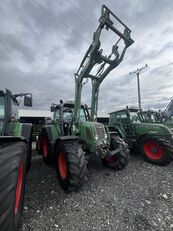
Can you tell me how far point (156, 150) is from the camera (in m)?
5.33

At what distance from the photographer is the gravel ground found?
2.25 m

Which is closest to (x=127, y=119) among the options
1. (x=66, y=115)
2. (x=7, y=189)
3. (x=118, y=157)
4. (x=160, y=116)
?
(x=118, y=157)

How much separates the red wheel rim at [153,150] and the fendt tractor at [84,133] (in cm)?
168

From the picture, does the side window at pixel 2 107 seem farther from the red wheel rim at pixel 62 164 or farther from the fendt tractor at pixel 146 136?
the fendt tractor at pixel 146 136

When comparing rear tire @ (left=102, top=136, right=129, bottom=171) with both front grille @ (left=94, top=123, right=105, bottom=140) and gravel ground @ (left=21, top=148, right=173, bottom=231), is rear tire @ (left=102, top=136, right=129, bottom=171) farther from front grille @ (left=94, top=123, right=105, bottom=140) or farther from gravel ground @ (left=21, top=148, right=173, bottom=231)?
front grille @ (left=94, top=123, right=105, bottom=140)

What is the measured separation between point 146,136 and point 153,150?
1.87 feet

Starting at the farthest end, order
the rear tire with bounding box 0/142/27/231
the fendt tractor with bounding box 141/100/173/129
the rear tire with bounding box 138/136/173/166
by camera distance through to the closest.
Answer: the fendt tractor with bounding box 141/100/173/129, the rear tire with bounding box 138/136/173/166, the rear tire with bounding box 0/142/27/231

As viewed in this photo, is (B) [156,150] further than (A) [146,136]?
No

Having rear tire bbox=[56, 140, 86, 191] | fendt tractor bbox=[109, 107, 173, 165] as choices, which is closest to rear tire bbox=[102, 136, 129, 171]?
rear tire bbox=[56, 140, 86, 191]

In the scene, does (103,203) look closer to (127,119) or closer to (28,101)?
(28,101)

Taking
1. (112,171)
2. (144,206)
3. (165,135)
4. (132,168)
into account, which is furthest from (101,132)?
(165,135)

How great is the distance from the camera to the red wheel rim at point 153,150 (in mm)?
5238

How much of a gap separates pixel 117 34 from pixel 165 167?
470cm

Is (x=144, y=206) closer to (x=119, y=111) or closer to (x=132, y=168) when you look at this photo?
(x=132, y=168)
